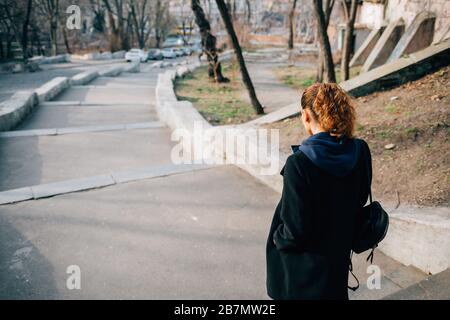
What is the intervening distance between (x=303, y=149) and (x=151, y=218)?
2921 millimetres

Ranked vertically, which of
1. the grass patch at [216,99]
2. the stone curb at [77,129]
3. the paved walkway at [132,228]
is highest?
the grass patch at [216,99]

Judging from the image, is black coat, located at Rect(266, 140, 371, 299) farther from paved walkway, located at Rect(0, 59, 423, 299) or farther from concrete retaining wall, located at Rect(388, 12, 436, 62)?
concrete retaining wall, located at Rect(388, 12, 436, 62)

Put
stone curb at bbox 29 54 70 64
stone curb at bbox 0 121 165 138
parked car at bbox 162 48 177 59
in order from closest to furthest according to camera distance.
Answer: stone curb at bbox 0 121 165 138
stone curb at bbox 29 54 70 64
parked car at bbox 162 48 177 59

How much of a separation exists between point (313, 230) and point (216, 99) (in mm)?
9993

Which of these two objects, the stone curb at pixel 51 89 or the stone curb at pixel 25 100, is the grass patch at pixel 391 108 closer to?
the stone curb at pixel 25 100

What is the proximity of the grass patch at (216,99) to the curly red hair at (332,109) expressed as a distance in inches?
259

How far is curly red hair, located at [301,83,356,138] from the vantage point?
203 cm

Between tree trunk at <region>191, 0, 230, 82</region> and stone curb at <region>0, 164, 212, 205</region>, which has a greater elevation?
tree trunk at <region>191, 0, 230, 82</region>

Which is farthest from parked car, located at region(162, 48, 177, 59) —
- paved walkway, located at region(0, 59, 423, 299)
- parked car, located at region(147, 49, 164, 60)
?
paved walkway, located at region(0, 59, 423, 299)

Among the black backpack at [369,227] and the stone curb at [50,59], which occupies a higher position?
the stone curb at [50,59]

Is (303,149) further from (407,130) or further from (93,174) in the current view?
(93,174)

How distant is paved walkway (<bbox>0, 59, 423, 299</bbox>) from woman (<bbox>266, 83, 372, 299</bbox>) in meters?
1.19

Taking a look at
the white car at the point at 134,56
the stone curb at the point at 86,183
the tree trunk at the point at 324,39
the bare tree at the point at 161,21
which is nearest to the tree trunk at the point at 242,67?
the tree trunk at the point at 324,39

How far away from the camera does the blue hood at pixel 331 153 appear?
1.97 meters
